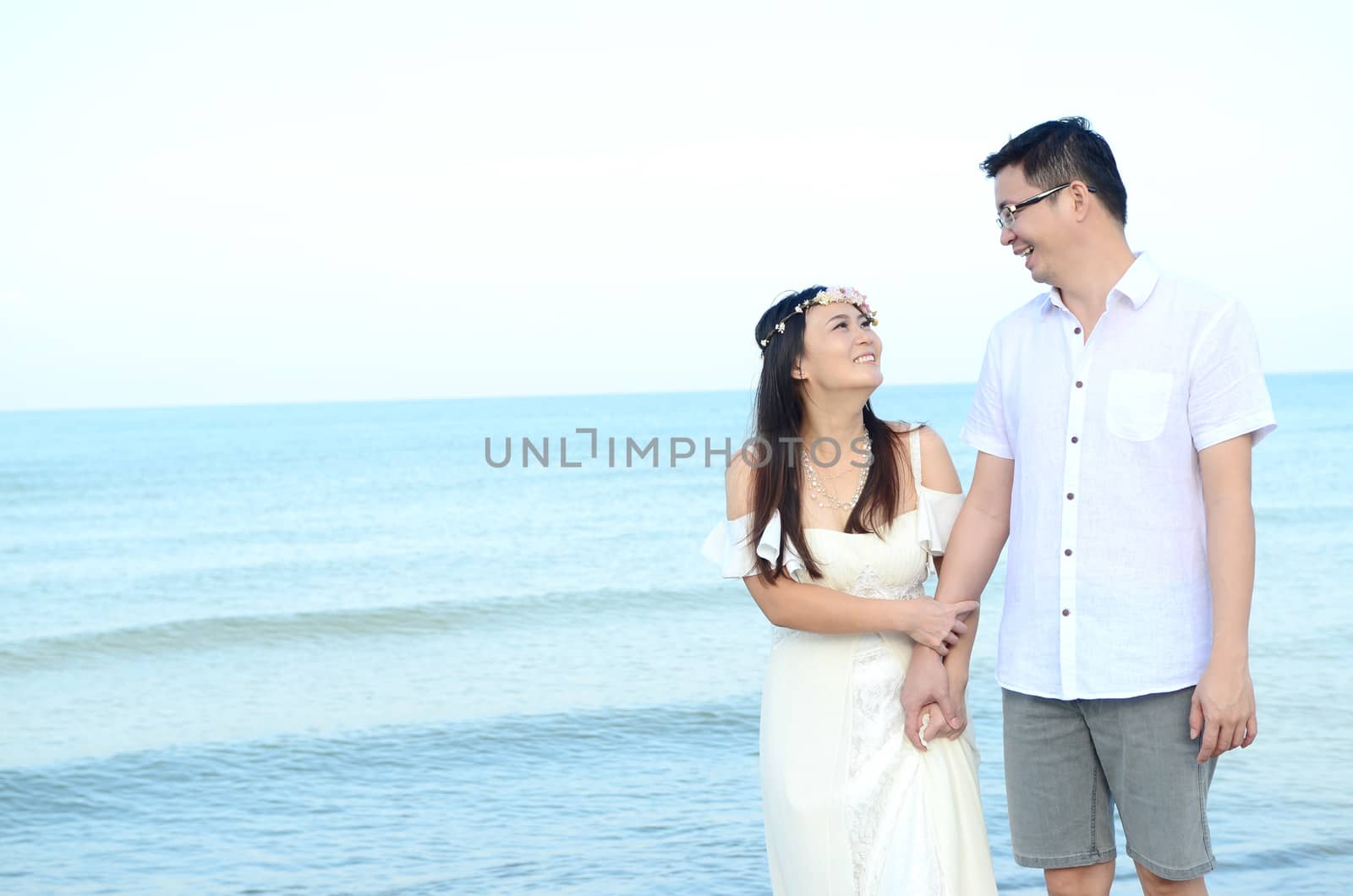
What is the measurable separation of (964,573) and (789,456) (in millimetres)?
518

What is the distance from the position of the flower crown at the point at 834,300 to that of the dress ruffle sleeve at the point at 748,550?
48 centimetres

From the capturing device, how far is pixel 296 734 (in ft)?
27.0

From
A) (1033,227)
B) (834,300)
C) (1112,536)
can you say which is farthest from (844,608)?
(1033,227)

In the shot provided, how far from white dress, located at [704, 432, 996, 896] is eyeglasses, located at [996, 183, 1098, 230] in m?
0.60

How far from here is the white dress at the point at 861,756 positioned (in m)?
2.82

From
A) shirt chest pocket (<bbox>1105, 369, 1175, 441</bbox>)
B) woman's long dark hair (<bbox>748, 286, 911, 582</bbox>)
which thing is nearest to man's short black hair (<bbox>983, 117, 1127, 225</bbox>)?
shirt chest pocket (<bbox>1105, 369, 1175, 441</bbox>)

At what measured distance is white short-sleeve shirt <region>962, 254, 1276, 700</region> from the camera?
99.7 inches

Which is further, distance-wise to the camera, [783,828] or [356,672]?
[356,672]

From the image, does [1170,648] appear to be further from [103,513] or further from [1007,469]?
[103,513]

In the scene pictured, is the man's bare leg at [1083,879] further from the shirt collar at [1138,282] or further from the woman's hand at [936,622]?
the shirt collar at [1138,282]

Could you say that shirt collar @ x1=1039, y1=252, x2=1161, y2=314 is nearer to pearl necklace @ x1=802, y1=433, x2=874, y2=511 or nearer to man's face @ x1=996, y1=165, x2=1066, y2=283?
man's face @ x1=996, y1=165, x2=1066, y2=283

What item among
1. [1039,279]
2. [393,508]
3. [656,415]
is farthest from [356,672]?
[656,415]

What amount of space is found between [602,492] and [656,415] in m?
50.1

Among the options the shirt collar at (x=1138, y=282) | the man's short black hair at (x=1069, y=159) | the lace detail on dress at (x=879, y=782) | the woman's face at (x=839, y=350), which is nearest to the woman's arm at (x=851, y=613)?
the lace detail on dress at (x=879, y=782)
